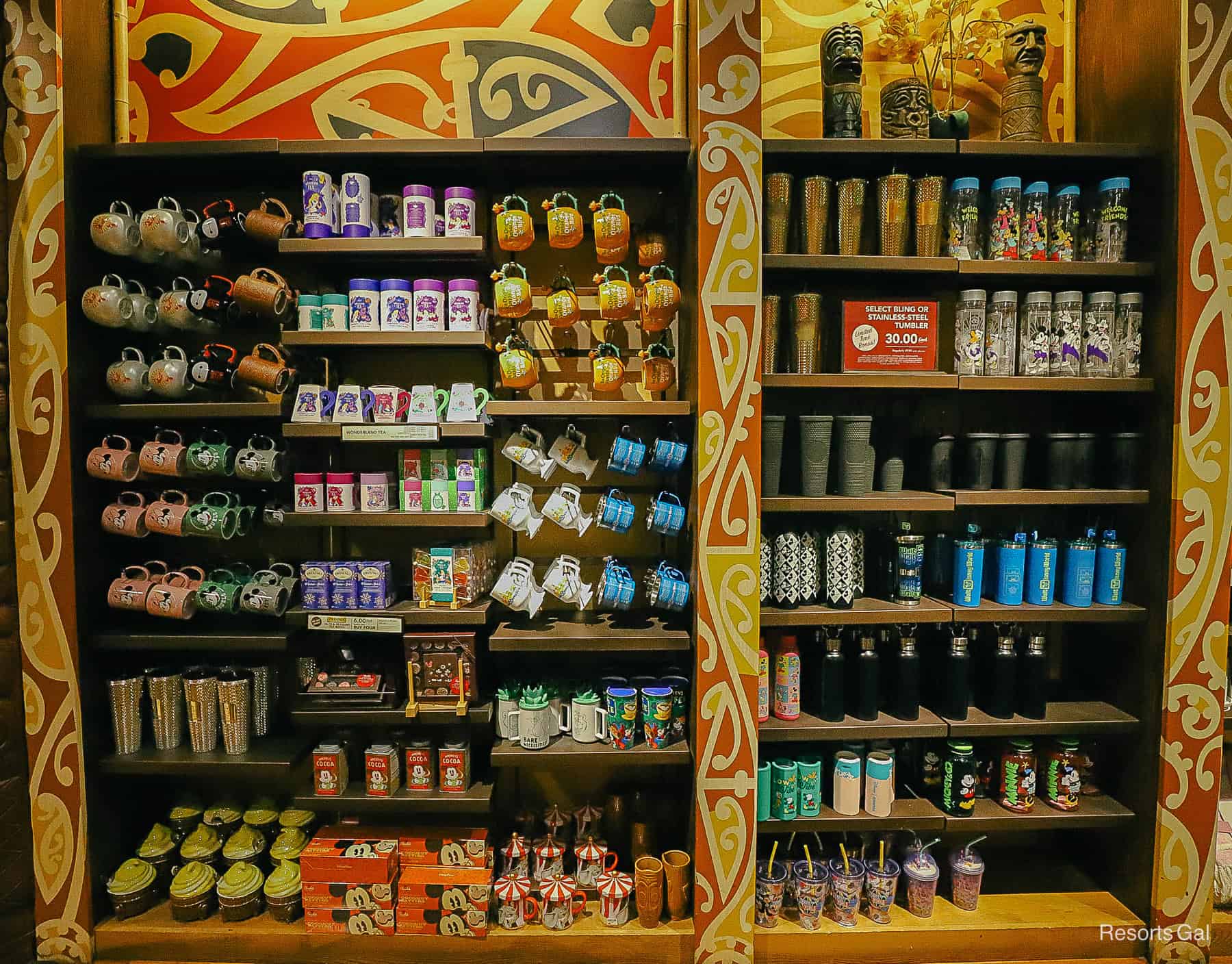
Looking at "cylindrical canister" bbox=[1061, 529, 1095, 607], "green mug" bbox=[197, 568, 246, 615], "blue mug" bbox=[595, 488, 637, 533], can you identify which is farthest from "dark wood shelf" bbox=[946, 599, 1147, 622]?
"green mug" bbox=[197, 568, 246, 615]

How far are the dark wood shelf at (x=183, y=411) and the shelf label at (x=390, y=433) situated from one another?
226 millimetres

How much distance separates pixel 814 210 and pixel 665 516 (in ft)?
3.25

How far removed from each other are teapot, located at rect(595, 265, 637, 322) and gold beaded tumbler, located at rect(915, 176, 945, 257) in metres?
0.86

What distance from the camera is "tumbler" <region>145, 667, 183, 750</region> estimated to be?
6.70ft

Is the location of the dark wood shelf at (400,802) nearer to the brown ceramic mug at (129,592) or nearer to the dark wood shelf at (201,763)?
the dark wood shelf at (201,763)

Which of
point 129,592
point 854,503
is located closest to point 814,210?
point 854,503

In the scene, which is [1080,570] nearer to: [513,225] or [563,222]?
[563,222]

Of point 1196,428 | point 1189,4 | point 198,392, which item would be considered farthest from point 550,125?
point 1196,428

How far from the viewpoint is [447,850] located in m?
2.00

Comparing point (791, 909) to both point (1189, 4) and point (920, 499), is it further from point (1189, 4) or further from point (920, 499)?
point (1189, 4)

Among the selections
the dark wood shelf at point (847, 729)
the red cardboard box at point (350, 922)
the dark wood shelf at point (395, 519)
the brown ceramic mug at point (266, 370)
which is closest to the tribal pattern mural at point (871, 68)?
the dark wood shelf at point (395, 519)

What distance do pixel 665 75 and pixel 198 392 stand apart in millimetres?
1841

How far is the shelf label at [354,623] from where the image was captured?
1.96 m

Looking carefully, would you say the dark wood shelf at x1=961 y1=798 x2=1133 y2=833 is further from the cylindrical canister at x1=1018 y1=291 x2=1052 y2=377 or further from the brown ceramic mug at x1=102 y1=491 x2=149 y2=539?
the brown ceramic mug at x1=102 y1=491 x2=149 y2=539
